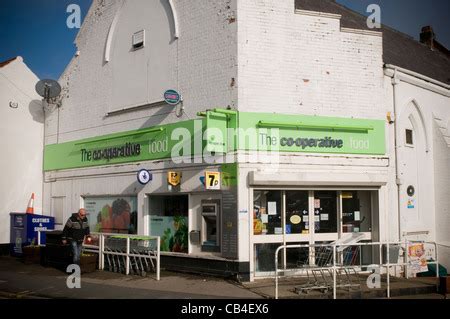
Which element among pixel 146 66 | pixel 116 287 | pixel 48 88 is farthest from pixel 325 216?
pixel 48 88

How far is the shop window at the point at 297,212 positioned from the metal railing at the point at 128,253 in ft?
11.5

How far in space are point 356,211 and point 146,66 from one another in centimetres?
762

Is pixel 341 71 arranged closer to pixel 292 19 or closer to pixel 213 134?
pixel 292 19

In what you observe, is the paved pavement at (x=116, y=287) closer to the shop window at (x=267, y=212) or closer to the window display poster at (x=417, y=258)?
the shop window at (x=267, y=212)

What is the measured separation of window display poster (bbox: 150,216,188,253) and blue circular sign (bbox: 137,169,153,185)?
1161mm

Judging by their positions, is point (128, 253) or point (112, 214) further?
point (112, 214)

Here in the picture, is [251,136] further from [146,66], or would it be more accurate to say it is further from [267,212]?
[146,66]

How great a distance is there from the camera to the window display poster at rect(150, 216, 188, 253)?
583 inches

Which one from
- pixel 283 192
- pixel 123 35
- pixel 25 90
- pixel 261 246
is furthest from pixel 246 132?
pixel 25 90

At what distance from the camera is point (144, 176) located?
15.4 metres

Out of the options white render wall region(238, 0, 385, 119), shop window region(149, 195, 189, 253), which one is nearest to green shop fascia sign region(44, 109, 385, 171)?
white render wall region(238, 0, 385, 119)

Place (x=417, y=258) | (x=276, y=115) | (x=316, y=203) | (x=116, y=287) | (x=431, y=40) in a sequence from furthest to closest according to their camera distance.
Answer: (x=431, y=40) < (x=316, y=203) < (x=276, y=115) < (x=417, y=258) < (x=116, y=287)

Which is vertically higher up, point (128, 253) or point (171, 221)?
point (171, 221)

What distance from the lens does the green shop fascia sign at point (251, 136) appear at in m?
13.4
